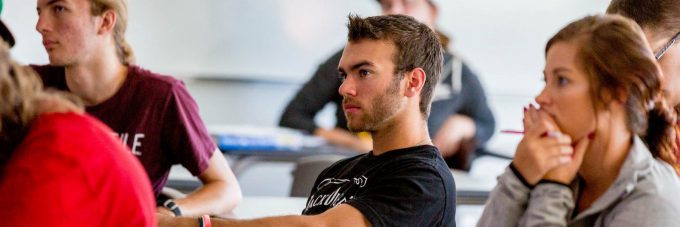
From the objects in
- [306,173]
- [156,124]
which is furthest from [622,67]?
[306,173]

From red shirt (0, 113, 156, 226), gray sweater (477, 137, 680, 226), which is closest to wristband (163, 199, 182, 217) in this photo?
gray sweater (477, 137, 680, 226)

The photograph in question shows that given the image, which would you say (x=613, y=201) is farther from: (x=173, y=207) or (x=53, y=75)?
(x=53, y=75)

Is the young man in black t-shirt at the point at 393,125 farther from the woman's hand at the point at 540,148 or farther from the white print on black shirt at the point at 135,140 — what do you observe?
the white print on black shirt at the point at 135,140

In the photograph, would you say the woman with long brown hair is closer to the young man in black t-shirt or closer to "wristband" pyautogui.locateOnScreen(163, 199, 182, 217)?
the young man in black t-shirt

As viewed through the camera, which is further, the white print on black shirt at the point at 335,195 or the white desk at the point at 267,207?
the white desk at the point at 267,207

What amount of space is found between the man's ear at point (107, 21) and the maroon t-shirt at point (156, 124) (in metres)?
0.18

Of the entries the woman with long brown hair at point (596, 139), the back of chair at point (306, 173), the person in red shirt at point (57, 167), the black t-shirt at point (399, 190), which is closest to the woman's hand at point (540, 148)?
the woman with long brown hair at point (596, 139)

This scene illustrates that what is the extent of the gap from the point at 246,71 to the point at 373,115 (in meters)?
3.48

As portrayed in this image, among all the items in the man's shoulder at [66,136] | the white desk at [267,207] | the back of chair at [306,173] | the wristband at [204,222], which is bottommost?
the back of chair at [306,173]

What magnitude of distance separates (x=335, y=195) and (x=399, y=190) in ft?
0.67

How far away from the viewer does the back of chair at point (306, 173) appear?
3.12 metres

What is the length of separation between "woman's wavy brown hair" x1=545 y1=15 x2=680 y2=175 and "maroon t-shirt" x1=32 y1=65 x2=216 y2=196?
1.34m

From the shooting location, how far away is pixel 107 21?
2662mm

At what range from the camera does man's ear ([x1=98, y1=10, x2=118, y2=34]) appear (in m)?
2.65
